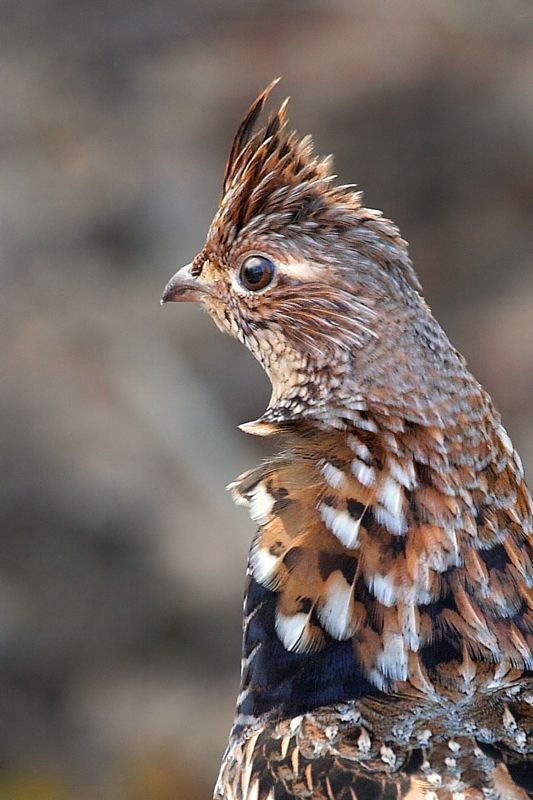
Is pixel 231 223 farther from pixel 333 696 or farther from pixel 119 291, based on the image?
pixel 119 291

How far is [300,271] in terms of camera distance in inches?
152

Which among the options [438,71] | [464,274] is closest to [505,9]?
[438,71]

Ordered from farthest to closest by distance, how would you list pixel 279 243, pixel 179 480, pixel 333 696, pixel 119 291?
pixel 119 291
pixel 179 480
pixel 279 243
pixel 333 696

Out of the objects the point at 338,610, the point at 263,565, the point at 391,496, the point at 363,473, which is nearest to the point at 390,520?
the point at 391,496

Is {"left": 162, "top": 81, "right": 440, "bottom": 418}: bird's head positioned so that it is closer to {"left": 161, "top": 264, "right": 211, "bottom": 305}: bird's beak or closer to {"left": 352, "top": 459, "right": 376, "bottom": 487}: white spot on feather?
{"left": 161, "top": 264, "right": 211, "bottom": 305}: bird's beak

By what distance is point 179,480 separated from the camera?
1177 centimetres

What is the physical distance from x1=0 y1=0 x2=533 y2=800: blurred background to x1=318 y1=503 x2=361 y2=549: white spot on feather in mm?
7968

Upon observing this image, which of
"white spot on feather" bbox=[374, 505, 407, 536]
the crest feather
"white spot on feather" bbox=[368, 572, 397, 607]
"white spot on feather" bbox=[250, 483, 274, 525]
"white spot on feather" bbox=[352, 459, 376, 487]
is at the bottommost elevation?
"white spot on feather" bbox=[368, 572, 397, 607]

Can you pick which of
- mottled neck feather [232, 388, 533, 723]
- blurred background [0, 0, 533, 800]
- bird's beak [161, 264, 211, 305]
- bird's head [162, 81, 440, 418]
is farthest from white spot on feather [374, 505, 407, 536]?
blurred background [0, 0, 533, 800]

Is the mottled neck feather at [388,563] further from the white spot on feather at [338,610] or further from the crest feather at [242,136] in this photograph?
the crest feather at [242,136]

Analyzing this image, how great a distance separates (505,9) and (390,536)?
11.5 m

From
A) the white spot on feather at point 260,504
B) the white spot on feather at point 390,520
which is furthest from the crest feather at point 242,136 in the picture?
the white spot on feather at point 390,520

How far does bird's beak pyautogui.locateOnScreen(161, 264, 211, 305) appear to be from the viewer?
4249mm

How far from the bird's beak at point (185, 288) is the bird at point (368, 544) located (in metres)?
0.30
